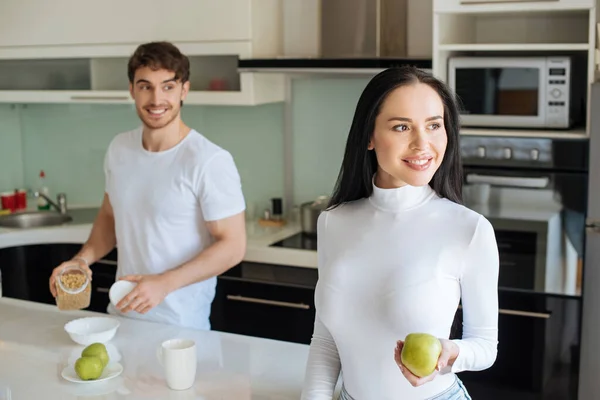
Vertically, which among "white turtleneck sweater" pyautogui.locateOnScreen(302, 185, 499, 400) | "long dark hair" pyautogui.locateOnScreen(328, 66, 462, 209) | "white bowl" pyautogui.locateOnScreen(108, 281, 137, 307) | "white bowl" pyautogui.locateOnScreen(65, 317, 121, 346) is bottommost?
"white bowl" pyautogui.locateOnScreen(65, 317, 121, 346)

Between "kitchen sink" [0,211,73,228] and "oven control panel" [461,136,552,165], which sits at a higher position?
"oven control panel" [461,136,552,165]

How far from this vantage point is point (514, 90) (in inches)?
111

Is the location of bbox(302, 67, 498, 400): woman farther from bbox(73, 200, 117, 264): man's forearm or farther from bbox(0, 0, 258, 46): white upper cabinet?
bbox(0, 0, 258, 46): white upper cabinet

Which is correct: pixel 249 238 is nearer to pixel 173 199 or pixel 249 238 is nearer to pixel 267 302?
pixel 267 302

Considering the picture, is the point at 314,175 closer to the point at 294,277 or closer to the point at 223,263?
the point at 294,277

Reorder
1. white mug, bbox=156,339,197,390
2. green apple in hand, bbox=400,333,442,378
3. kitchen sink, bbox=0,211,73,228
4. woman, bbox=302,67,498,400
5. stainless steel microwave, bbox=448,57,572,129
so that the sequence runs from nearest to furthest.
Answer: green apple in hand, bbox=400,333,442,378
woman, bbox=302,67,498,400
white mug, bbox=156,339,197,390
stainless steel microwave, bbox=448,57,572,129
kitchen sink, bbox=0,211,73,228

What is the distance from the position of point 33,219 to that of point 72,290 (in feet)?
6.87

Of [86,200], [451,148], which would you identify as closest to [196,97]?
[86,200]

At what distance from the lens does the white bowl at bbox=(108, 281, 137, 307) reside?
81.1 inches

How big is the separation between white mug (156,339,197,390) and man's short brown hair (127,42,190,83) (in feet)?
2.96

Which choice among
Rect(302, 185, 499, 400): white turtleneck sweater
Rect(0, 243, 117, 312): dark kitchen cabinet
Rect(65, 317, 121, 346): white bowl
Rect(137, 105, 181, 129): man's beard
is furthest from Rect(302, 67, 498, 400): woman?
Rect(0, 243, 117, 312): dark kitchen cabinet

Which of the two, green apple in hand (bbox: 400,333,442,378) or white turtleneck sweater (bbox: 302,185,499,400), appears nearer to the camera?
green apple in hand (bbox: 400,333,442,378)

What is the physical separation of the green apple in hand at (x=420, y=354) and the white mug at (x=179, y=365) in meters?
0.62

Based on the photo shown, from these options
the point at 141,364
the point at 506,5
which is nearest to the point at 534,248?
the point at 506,5
